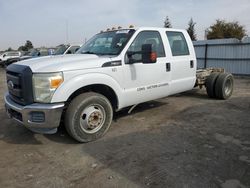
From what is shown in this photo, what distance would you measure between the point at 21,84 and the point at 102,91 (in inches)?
58.1

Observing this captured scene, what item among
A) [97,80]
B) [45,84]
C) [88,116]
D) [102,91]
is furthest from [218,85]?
[45,84]

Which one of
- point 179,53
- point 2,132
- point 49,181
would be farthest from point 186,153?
point 2,132

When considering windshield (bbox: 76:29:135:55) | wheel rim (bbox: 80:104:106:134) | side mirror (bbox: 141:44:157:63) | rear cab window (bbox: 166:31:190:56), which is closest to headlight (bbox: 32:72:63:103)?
wheel rim (bbox: 80:104:106:134)

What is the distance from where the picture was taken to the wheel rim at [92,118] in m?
4.57

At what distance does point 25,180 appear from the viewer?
347 cm

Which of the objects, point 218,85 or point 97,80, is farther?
point 218,85

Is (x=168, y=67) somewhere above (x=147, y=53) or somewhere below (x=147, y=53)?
below

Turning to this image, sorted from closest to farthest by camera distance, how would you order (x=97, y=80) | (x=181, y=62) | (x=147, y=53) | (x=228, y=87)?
(x=97, y=80) → (x=147, y=53) → (x=181, y=62) → (x=228, y=87)

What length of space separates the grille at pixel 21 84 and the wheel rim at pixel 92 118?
0.93 m

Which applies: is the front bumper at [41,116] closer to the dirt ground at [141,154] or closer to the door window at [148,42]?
the dirt ground at [141,154]

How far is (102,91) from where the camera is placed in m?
5.05

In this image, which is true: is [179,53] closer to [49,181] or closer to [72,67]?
[72,67]

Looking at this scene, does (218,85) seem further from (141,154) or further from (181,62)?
(141,154)

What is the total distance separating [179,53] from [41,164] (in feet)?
13.2
